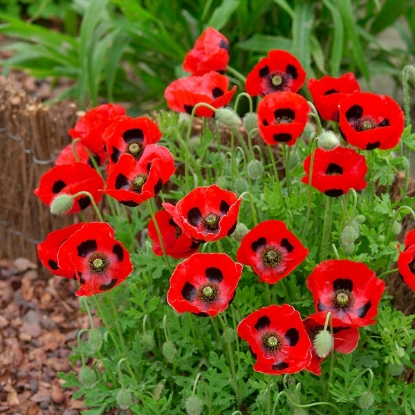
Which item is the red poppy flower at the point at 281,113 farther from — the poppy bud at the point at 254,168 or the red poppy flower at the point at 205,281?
the red poppy flower at the point at 205,281

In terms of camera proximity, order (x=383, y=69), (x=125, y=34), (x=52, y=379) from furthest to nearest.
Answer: (x=383, y=69) < (x=125, y=34) < (x=52, y=379)

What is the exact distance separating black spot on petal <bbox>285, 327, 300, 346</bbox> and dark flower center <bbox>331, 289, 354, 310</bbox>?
0.13 meters

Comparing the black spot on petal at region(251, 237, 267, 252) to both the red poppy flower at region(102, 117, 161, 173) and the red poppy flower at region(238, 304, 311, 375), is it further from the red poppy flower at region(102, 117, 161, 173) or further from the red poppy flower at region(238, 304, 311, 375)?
the red poppy flower at region(102, 117, 161, 173)

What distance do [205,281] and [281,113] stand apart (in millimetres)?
443

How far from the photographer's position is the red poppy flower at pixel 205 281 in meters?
1.74

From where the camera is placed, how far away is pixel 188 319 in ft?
6.84

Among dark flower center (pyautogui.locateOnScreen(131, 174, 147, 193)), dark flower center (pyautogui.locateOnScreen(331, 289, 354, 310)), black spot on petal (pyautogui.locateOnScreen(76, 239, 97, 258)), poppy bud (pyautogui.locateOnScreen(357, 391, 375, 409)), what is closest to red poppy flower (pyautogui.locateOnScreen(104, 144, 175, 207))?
dark flower center (pyautogui.locateOnScreen(131, 174, 147, 193))

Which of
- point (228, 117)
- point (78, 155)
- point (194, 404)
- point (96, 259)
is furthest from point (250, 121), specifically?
point (194, 404)

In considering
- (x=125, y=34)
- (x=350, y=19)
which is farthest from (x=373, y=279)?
(x=125, y=34)

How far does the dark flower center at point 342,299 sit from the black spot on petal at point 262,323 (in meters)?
0.16

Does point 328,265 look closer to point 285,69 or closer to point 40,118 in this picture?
point 285,69

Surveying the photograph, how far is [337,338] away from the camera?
185 cm

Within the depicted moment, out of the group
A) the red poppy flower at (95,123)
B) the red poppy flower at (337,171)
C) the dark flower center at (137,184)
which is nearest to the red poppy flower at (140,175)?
the dark flower center at (137,184)

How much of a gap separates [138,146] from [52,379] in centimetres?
118
